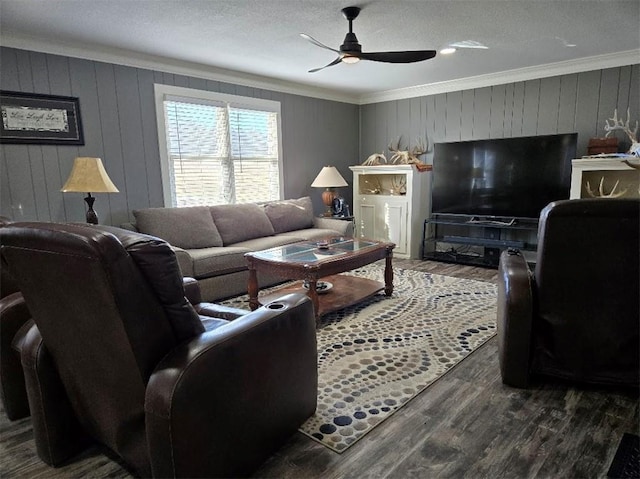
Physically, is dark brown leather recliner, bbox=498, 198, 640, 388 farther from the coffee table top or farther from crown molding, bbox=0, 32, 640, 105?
crown molding, bbox=0, 32, 640, 105

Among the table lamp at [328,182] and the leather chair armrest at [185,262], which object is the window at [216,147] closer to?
the table lamp at [328,182]

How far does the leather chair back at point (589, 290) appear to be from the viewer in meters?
1.75

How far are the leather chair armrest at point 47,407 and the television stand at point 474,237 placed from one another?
175 inches

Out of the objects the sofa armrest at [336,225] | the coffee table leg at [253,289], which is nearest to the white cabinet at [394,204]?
the sofa armrest at [336,225]

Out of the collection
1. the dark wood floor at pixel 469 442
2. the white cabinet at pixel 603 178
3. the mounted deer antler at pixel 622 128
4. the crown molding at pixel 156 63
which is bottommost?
the dark wood floor at pixel 469 442

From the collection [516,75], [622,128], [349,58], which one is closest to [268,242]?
[349,58]

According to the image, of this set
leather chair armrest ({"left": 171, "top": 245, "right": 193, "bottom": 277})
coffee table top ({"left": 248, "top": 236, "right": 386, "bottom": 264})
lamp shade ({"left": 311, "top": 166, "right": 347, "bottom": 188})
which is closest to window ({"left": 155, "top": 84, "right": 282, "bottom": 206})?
lamp shade ({"left": 311, "top": 166, "right": 347, "bottom": 188})

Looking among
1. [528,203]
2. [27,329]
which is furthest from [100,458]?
[528,203]

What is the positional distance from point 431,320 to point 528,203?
2424mm

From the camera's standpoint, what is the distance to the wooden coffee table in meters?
2.97

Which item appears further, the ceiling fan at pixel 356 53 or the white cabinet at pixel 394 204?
the white cabinet at pixel 394 204

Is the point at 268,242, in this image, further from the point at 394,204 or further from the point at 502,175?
the point at 502,175

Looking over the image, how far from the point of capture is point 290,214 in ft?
16.2

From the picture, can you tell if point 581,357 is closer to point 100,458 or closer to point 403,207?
point 100,458
